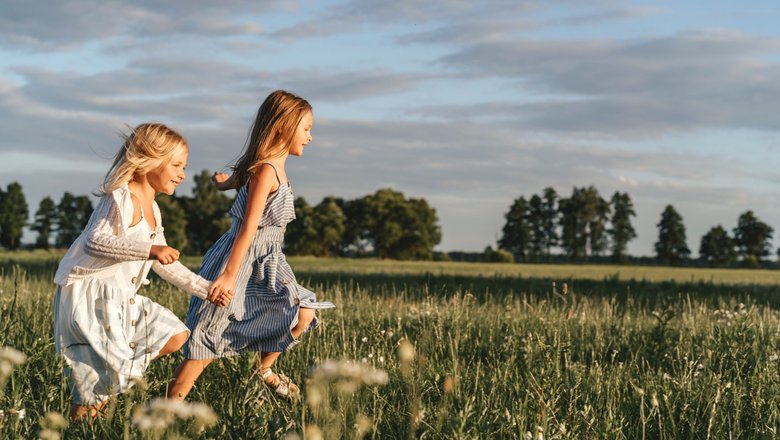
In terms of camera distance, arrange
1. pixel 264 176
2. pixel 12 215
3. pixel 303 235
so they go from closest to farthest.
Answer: pixel 264 176, pixel 303 235, pixel 12 215

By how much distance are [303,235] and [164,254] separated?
92.1m

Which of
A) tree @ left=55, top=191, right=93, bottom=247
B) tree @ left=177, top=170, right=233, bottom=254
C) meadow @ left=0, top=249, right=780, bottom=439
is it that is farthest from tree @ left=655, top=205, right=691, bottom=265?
meadow @ left=0, top=249, right=780, bottom=439

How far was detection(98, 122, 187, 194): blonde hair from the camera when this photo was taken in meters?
4.57

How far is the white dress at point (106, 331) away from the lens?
14.1ft

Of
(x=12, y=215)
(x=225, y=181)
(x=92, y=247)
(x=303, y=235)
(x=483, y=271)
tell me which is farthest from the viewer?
(x=12, y=215)

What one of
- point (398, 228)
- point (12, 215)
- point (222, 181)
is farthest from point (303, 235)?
point (222, 181)

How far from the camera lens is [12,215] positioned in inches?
4424

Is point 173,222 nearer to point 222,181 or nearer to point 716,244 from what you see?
point 716,244

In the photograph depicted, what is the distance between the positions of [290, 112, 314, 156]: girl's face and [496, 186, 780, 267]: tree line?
113m

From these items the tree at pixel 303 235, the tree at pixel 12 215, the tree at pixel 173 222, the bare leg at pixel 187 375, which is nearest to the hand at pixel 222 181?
the bare leg at pixel 187 375

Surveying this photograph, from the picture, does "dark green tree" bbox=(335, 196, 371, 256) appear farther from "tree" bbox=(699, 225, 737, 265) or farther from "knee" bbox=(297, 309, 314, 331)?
"knee" bbox=(297, 309, 314, 331)

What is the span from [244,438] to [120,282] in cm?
146

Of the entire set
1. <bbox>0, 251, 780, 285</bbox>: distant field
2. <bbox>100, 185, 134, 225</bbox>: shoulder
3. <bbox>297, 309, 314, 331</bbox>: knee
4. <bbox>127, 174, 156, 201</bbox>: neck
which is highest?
<bbox>127, 174, 156, 201</bbox>: neck

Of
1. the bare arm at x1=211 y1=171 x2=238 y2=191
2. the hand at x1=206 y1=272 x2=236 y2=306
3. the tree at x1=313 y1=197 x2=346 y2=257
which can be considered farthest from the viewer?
the tree at x1=313 y1=197 x2=346 y2=257
